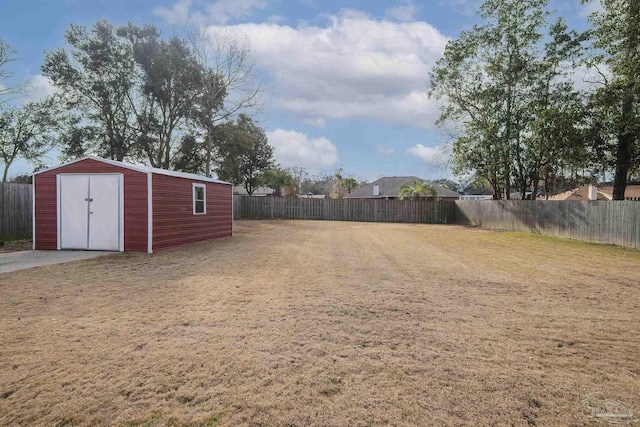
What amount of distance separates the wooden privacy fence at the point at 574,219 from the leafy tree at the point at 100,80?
915 inches

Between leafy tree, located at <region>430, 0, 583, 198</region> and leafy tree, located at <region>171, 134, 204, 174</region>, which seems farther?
leafy tree, located at <region>171, 134, 204, 174</region>

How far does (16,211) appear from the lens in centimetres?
1133

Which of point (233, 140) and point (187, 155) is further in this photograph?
point (233, 140)

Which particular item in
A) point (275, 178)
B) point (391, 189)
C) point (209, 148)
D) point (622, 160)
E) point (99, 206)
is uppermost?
point (209, 148)

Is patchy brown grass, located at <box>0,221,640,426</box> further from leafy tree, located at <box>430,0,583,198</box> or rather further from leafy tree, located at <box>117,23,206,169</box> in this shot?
leafy tree, located at <box>117,23,206,169</box>

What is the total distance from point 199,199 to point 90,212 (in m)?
3.32

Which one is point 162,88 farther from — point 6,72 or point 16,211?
point 16,211

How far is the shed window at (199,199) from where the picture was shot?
463 inches

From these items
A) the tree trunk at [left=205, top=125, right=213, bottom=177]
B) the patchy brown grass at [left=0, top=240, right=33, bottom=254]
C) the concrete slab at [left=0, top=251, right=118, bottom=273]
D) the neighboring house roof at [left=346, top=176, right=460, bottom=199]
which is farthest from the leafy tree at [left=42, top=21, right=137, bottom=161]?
the neighboring house roof at [left=346, top=176, right=460, bottom=199]

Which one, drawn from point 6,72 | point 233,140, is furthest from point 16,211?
point 233,140

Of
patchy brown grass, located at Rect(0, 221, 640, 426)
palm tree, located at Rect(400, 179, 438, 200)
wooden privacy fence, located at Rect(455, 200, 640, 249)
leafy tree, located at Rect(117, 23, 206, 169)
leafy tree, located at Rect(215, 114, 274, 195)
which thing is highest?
leafy tree, located at Rect(117, 23, 206, 169)

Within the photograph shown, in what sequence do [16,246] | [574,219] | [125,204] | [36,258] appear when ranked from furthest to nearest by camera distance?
[574,219]
[16,246]
[125,204]
[36,258]

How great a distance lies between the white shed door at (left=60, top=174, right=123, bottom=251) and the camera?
9.42 meters

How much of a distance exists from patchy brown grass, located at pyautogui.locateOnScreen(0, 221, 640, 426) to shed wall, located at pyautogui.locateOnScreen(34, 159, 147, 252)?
3.07 m
